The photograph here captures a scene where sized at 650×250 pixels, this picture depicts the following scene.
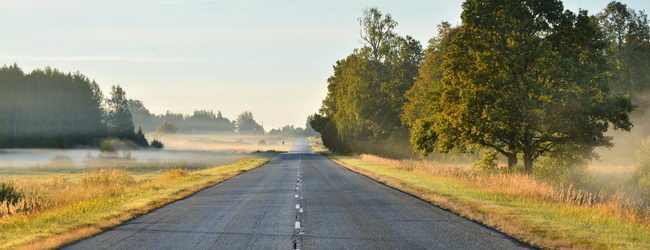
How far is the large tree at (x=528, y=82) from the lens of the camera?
2895 centimetres

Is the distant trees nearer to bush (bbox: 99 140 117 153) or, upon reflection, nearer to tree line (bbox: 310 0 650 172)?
tree line (bbox: 310 0 650 172)

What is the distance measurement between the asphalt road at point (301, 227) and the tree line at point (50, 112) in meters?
94.0

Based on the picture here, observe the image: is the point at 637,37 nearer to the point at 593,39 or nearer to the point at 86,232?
the point at 593,39

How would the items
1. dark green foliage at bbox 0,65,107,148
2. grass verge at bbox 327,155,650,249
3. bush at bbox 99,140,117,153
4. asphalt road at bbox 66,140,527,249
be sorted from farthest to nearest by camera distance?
bush at bbox 99,140,117,153 < dark green foliage at bbox 0,65,107,148 < grass verge at bbox 327,155,650,249 < asphalt road at bbox 66,140,527,249

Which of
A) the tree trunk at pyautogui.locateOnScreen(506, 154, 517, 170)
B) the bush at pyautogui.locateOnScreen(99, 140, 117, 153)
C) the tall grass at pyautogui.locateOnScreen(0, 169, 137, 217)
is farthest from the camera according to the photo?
the bush at pyautogui.locateOnScreen(99, 140, 117, 153)

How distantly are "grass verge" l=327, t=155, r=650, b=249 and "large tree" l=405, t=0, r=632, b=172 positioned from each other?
6.90 m

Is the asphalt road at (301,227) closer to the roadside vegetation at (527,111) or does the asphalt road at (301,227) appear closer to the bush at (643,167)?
the roadside vegetation at (527,111)

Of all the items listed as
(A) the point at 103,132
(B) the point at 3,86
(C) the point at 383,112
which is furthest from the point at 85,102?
(C) the point at 383,112

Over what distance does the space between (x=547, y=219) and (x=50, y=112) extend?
113m

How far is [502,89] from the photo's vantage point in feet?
95.9

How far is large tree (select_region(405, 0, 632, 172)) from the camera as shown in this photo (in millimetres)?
28953

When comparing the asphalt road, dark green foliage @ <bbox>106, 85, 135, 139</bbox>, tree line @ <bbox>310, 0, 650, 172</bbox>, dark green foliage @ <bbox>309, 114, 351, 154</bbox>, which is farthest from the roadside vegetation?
dark green foliage @ <bbox>106, 85, 135, 139</bbox>

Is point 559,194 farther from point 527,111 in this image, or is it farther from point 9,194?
point 9,194

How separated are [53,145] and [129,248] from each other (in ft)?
334
